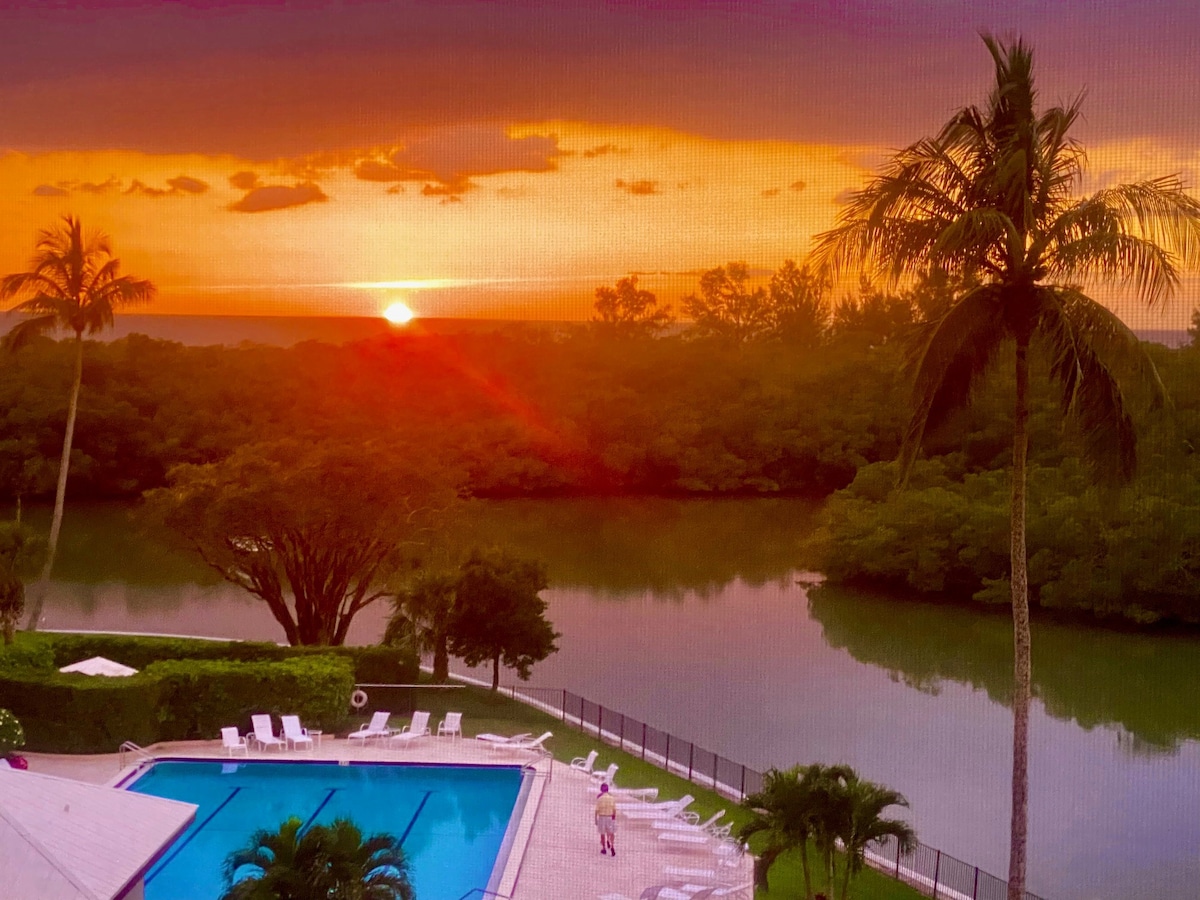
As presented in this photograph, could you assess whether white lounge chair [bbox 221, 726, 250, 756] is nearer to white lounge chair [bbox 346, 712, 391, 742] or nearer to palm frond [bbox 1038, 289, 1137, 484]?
white lounge chair [bbox 346, 712, 391, 742]

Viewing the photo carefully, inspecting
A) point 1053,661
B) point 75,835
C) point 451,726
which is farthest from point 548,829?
point 1053,661

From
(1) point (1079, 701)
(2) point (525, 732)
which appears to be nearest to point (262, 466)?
(2) point (525, 732)

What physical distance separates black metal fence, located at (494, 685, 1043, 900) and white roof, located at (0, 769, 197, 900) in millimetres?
6139

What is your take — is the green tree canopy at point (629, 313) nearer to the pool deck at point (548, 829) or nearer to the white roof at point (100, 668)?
the white roof at point (100, 668)

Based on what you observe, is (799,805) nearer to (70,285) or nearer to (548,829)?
(548,829)

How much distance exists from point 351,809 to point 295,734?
1818 mm

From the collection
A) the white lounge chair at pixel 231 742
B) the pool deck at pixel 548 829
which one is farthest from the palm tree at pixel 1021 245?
the white lounge chair at pixel 231 742

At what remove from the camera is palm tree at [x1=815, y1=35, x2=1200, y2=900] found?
31.0ft

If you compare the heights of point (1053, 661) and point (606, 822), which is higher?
point (606, 822)

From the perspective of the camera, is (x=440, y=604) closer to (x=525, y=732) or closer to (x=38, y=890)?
(x=525, y=732)

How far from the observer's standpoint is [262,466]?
2005cm

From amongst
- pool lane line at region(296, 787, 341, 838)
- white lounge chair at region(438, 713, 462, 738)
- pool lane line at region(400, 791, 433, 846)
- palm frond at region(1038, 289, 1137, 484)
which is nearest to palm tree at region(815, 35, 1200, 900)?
palm frond at region(1038, 289, 1137, 484)

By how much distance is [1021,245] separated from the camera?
9.49 meters

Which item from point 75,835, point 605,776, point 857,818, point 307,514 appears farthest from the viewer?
point 307,514
